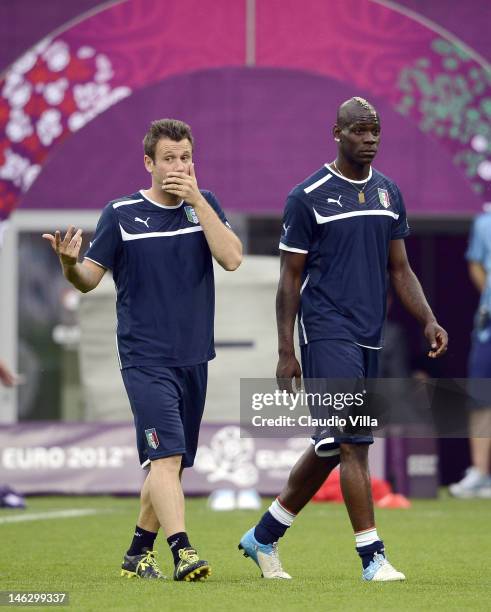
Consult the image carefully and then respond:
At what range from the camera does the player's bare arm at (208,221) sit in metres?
7.34

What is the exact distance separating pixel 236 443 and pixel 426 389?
1.83m

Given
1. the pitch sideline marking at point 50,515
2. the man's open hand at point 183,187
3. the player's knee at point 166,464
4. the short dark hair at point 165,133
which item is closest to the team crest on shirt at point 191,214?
the man's open hand at point 183,187

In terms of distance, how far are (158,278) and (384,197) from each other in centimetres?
114

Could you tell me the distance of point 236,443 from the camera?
1394cm

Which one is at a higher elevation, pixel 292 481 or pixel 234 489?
pixel 292 481

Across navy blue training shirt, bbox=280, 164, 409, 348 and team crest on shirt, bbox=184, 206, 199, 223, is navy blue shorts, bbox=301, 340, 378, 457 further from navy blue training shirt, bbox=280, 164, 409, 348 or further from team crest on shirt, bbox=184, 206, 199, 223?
team crest on shirt, bbox=184, 206, 199, 223

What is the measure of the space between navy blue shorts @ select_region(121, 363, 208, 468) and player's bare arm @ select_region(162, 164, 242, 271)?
556 mm

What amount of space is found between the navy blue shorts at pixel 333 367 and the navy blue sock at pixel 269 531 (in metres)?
0.47

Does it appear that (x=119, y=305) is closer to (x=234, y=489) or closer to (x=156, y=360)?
(x=156, y=360)

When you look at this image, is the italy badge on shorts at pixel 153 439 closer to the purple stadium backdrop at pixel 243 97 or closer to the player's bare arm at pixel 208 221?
the player's bare arm at pixel 208 221

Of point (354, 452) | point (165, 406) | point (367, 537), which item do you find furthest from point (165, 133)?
point (367, 537)

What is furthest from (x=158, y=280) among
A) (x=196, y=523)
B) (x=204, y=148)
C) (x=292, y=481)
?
(x=204, y=148)

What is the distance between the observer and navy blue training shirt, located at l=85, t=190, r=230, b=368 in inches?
295

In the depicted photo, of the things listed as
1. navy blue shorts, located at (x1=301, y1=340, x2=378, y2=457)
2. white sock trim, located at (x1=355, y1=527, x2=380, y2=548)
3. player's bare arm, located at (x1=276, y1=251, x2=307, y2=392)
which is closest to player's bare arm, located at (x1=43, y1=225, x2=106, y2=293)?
player's bare arm, located at (x1=276, y1=251, x2=307, y2=392)
